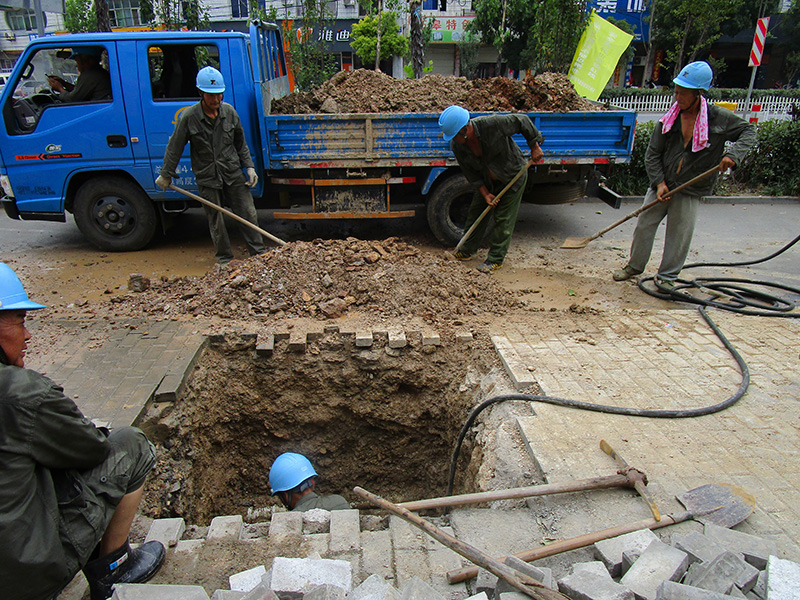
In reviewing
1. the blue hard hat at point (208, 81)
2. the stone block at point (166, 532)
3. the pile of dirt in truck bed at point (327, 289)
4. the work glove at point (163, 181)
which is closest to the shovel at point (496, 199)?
the pile of dirt in truck bed at point (327, 289)

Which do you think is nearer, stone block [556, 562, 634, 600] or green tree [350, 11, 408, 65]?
stone block [556, 562, 634, 600]

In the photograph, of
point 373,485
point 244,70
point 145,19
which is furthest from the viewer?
point 145,19

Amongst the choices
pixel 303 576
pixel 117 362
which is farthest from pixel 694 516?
pixel 117 362

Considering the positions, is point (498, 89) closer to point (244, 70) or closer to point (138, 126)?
point (244, 70)

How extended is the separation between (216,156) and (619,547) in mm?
5251

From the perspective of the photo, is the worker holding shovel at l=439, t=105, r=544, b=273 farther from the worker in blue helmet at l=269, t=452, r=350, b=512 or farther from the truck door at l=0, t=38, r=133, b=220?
the truck door at l=0, t=38, r=133, b=220

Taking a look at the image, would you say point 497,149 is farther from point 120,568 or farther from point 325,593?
point 120,568

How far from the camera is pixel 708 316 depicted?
4789 mm

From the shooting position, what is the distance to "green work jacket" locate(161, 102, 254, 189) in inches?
221

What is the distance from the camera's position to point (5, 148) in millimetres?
6324

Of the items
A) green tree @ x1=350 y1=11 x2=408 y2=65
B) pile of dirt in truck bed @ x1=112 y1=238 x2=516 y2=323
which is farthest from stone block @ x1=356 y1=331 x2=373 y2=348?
green tree @ x1=350 y1=11 x2=408 y2=65

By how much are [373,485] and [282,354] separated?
4.76 ft

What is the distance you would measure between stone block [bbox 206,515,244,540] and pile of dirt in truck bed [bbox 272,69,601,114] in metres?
5.18

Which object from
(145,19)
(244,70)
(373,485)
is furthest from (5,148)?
(145,19)
